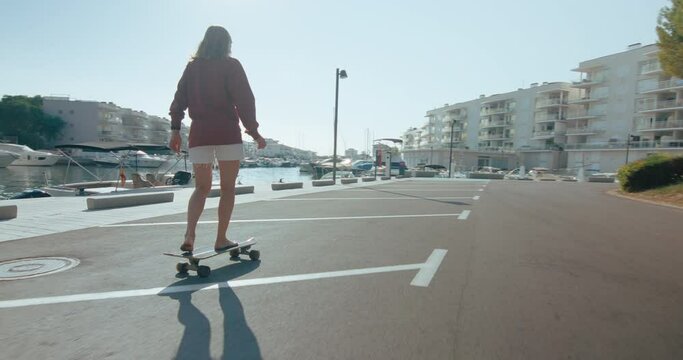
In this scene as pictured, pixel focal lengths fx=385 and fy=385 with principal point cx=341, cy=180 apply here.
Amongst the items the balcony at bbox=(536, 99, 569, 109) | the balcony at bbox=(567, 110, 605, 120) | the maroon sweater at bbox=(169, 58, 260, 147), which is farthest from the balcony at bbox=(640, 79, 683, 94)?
the maroon sweater at bbox=(169, 58, 260, 147)

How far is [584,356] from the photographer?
6.31ft

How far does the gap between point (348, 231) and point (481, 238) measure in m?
1.74

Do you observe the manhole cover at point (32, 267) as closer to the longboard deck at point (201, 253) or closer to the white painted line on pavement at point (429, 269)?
the longboard deck at point (201, 253)

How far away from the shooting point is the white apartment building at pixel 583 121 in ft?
174

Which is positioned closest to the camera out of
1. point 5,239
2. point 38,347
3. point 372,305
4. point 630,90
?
point 38,347

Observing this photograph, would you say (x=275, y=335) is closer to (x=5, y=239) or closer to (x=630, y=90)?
Answer: (x=5, y=239)

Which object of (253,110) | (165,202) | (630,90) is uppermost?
(630,90)

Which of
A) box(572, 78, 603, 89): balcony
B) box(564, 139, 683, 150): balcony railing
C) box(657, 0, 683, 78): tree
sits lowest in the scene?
box(564, 139, 683, 150): balcony railing

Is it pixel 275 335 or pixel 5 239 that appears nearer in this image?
pixel 275 335

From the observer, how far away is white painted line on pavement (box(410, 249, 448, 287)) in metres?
3.03

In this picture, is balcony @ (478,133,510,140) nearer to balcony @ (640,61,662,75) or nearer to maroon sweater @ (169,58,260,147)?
balcony @ (640,61,662,75)

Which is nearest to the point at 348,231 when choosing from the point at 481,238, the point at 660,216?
the point at 481,238

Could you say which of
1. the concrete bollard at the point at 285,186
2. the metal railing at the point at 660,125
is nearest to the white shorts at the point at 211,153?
the concrete bollard at the point at 285,186

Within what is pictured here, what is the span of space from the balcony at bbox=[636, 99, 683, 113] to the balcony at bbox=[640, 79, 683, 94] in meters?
1.44
